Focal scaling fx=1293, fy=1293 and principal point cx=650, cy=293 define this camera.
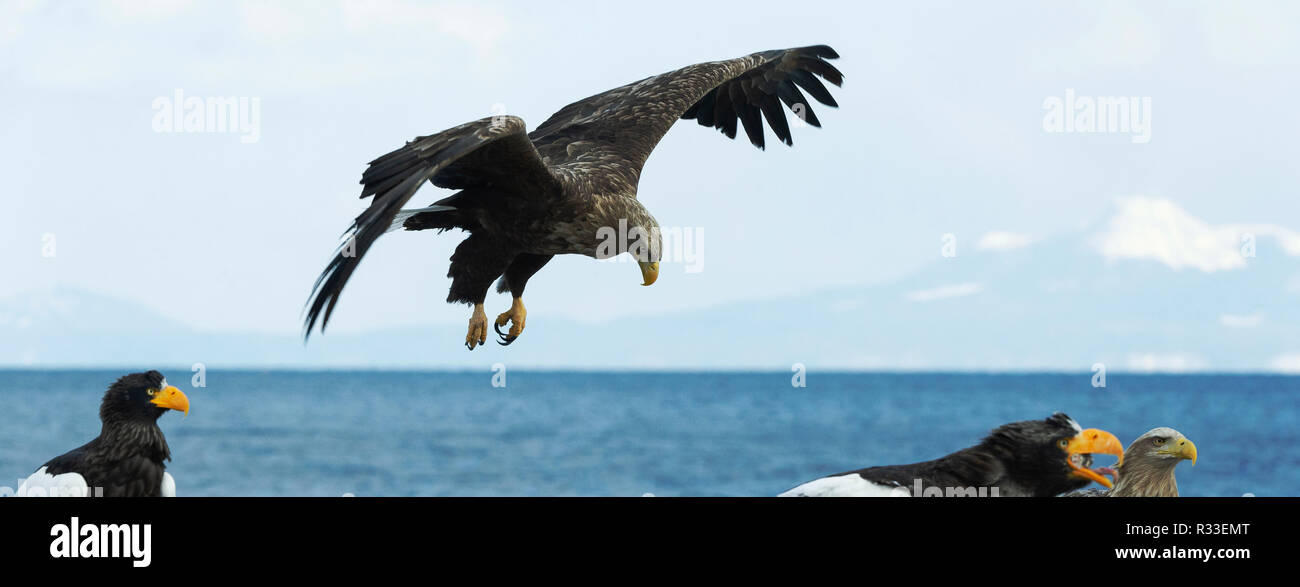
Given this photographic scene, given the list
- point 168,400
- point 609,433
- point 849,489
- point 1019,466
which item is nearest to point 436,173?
point 849,489

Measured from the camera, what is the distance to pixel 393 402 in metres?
69.6

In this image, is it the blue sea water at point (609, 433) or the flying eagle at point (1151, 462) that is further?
the blue sea water at point (609, 433)

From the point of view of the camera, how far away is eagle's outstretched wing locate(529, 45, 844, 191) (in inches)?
256

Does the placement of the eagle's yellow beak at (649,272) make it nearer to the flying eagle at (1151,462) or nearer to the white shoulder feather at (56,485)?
the flying eagle at (1151,462)

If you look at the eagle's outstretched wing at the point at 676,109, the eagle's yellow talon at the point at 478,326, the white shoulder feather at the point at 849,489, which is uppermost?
the eagle's outstretched wing at the point at 676,109

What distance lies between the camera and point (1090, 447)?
18.8ft

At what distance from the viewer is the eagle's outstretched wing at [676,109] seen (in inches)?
256

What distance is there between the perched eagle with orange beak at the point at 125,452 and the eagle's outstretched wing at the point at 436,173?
2.15 metres

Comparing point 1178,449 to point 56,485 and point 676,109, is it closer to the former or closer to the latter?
point 676,109

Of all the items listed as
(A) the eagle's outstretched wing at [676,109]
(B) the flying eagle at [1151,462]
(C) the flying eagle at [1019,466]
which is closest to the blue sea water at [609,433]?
(A) the eagle's outstretched wing at [676,109]

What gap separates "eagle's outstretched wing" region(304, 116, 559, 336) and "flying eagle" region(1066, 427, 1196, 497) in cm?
341

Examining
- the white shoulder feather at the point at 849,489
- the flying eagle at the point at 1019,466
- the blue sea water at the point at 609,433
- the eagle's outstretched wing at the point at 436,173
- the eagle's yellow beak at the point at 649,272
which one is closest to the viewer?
the eagle's outstretched wing at the point at 436,173

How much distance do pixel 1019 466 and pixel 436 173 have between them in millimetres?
2889

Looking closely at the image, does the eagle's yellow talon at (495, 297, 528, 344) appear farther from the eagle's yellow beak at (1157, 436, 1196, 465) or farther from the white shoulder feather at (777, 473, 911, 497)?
→ the eagle's yellow beak at (1157, 436, 1196, 465)
